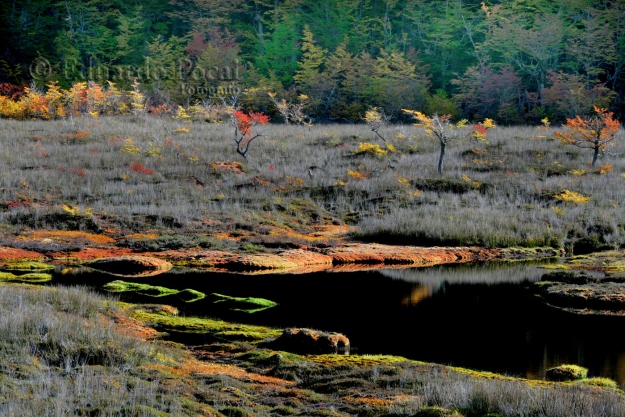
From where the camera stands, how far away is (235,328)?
11.1 meters

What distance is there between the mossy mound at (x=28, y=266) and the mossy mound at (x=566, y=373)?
12069mm

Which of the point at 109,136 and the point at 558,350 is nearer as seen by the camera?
the point at 558,350

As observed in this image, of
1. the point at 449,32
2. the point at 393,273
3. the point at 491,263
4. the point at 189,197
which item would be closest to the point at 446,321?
the point at 393,273

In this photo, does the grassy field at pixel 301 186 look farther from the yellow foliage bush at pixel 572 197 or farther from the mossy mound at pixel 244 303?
the mossy mound at pixel 244 303

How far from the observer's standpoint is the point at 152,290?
47.1ft

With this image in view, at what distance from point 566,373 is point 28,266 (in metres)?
12.8

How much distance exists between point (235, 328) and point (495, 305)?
5.77 meters

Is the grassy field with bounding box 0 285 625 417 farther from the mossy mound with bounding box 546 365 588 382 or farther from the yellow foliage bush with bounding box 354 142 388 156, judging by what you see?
the yellow foliage bush with bounding box 354 142 388 156

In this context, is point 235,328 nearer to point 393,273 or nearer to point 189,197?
point 393,273

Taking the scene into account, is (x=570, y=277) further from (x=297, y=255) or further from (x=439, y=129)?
(x=439, y=129)

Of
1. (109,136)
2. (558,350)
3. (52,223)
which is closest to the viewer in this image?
(558,350)

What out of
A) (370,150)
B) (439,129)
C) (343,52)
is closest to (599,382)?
(439,129)

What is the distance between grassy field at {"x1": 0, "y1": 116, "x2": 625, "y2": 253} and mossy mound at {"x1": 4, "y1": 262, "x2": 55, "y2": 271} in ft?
11.6

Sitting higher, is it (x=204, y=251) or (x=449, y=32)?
(x=449, y=32)
